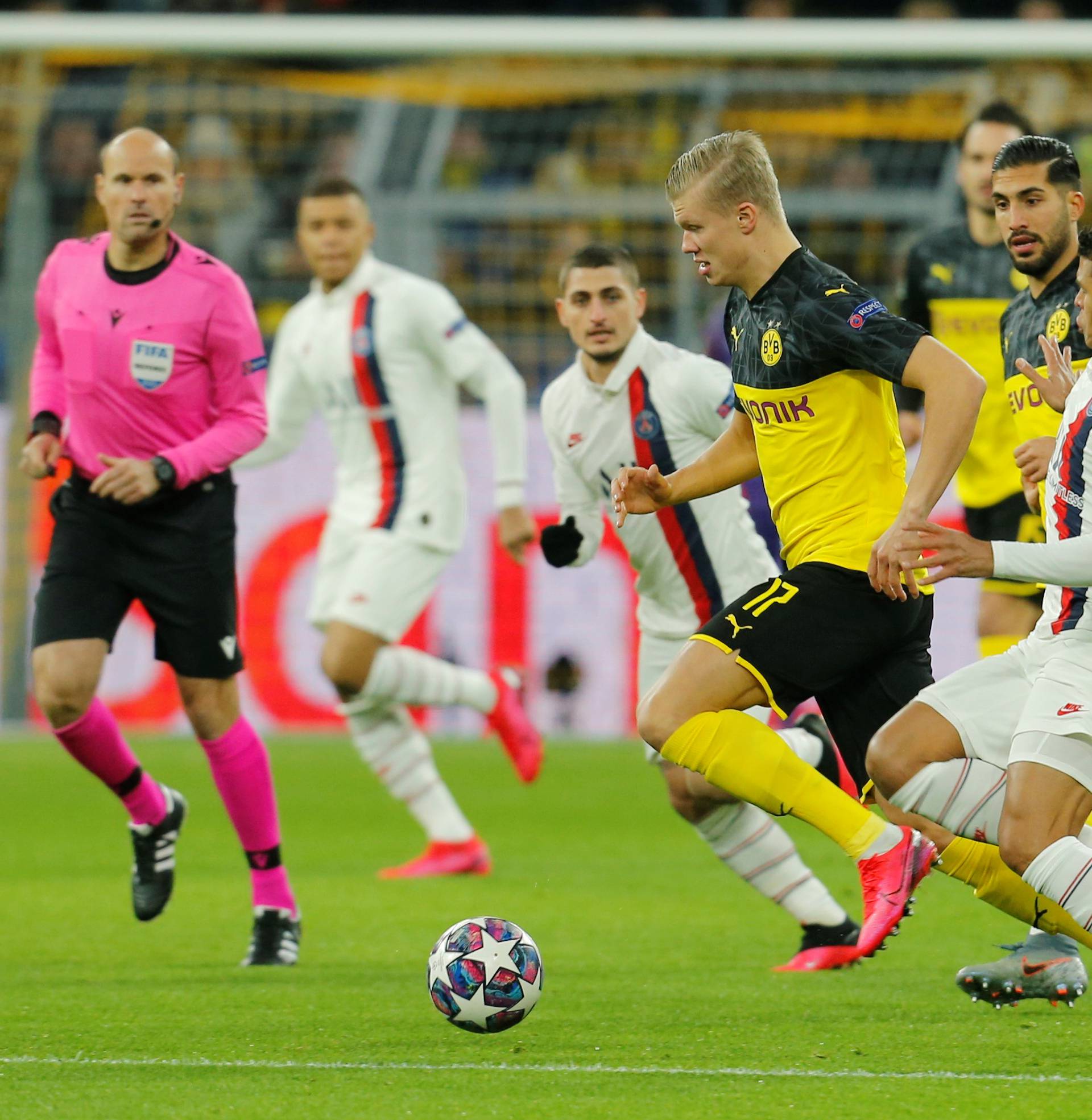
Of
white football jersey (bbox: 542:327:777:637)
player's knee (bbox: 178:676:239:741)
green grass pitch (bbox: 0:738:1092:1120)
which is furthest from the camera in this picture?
white football jersey (bbox: 542:327:777:637)

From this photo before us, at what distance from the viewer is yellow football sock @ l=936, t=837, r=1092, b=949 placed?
4523 millimetres

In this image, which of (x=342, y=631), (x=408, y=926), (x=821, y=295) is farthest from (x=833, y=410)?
(x=342, y=631)

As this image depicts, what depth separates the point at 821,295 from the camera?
4629 millimetres

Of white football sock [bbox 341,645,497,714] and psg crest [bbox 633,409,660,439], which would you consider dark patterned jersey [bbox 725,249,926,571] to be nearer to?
psg crest [bbox 633,409,660,439]

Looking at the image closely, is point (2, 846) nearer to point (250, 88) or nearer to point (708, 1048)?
point (708, 1048)

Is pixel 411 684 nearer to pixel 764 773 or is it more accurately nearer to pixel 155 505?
pixel 155 505

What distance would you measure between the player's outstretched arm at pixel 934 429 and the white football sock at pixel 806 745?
166 centimetres

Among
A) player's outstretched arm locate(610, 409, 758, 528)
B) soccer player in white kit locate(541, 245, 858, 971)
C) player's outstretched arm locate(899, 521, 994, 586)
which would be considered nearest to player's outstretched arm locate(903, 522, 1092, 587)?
player's outstretched arm locate(899, 521, 994, 586)

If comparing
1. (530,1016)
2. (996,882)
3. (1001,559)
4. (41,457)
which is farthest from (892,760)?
(41,457)

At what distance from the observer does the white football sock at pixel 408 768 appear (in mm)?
7871

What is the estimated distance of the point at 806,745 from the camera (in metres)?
6.13

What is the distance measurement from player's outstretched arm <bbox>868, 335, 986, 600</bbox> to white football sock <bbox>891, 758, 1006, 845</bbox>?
40cm

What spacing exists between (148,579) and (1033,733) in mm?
2639

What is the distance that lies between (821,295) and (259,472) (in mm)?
7763
